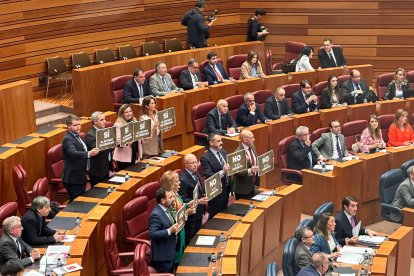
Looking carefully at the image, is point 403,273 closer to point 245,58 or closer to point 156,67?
point 156,67

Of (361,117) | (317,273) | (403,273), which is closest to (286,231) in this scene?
(403,273)

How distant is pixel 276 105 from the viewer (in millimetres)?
9445

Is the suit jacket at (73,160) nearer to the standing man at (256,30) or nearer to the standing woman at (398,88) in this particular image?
the standing woman at (398,88)

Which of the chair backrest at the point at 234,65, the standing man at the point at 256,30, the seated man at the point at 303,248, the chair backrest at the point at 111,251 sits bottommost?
the seated man at the point at 303,248

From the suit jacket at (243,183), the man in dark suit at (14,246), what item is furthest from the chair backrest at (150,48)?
the man in dark suit at (14,246)

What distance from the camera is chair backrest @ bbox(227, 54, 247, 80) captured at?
11.3 metres

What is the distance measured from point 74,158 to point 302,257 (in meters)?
2.19

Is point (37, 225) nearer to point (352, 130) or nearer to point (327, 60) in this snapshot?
point (352, 130)

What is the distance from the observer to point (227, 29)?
1319cm

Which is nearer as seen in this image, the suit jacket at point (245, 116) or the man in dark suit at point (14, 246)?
the man in dark suit at point (14, 246)

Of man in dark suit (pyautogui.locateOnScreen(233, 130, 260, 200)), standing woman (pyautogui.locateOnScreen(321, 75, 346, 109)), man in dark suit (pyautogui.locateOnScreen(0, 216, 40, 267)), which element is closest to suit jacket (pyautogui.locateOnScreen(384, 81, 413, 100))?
standing woman (pyautogui.locateOnScreen(321, 75, 346, 109))

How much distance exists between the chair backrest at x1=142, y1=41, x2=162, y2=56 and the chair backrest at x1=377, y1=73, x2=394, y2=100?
3.10 meters

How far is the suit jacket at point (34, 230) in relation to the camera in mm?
6133

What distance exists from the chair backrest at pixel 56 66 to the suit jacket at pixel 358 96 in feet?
11.5
